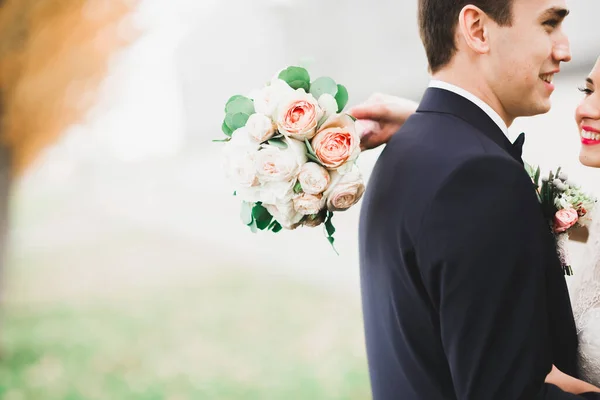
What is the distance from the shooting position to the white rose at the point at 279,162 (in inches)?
48.3

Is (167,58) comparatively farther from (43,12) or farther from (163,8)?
(43,12)

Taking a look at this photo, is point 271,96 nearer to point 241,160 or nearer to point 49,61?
point 241,160

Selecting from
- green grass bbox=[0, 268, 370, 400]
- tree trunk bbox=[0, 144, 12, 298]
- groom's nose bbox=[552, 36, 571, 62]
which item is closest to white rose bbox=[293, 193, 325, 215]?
groom's nose bbox=[552, 36, 571, 62]

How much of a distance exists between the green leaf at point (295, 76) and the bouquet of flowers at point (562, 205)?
0.64 metres

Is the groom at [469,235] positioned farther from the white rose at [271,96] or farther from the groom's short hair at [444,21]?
the white rose at [271,96]

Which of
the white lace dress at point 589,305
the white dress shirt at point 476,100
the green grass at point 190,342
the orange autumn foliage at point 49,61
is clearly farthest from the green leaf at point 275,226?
the orange autumn foliage at point 49,61

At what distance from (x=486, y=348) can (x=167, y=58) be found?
5154mm

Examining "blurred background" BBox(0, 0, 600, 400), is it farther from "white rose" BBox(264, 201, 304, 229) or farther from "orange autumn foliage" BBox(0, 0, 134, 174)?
"white rose" BBox(264, 201, 304, 229)

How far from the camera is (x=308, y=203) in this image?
1.25 m

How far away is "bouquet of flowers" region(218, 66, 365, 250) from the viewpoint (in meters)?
1.23

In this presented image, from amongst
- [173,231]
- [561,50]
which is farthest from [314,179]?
[173,231]

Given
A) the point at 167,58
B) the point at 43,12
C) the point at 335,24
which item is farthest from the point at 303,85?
the point at 167,58

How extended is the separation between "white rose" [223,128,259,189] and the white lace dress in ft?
2.92

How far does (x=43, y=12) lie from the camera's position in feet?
15.4
